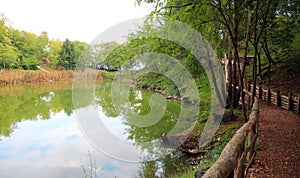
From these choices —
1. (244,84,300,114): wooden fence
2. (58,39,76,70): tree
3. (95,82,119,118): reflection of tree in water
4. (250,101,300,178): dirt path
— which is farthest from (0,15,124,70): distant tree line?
(250,101,300,178): dirt path

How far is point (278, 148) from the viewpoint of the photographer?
399cm

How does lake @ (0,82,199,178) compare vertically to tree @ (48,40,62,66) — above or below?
below

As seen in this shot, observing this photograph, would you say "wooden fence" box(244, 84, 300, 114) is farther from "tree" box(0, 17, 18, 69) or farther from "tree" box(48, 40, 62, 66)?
"tree" box(48, 40, 62, 66)

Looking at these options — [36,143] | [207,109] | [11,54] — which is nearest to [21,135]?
[36,143]

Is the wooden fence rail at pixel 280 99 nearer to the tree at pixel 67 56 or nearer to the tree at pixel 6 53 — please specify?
the tree at pixel 6 53

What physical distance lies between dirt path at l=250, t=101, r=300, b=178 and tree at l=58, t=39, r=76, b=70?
127 feet

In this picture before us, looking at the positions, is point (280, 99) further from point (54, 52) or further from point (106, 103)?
point (54, 52)

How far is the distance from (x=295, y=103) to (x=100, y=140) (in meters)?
5.83

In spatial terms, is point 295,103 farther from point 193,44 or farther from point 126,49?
point 126,49

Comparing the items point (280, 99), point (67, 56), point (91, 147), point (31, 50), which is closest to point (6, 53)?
point (31, 50)

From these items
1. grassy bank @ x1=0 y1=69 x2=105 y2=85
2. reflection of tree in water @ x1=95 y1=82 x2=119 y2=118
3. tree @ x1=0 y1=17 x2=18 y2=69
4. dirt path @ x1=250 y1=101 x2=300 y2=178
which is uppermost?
tree @ x1=0 y1=17 x2=18 y2=69

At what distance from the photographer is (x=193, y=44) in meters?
6.82

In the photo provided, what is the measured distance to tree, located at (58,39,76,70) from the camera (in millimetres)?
40531

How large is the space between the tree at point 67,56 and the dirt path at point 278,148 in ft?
127
